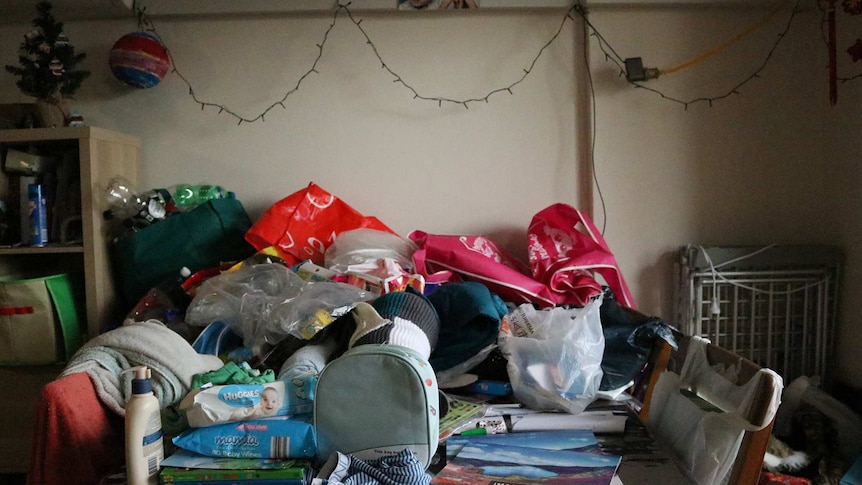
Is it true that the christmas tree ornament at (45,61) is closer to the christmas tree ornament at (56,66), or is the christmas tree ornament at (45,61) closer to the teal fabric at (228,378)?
the christmas tree ornament at (56,66)

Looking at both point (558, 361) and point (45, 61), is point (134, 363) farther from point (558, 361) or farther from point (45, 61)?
point (45, 61)

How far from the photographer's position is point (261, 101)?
1.96 meters

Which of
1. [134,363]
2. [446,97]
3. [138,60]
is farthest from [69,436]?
[446,97]

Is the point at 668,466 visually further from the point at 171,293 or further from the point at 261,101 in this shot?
the point at 261,101

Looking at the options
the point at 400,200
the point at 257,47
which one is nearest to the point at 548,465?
the point at 400,200

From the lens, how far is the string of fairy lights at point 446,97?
6.39 ft

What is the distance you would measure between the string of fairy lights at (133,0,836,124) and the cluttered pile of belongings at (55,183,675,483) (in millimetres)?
378

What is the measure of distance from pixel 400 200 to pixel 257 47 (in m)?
0.71

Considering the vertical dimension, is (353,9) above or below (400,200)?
above

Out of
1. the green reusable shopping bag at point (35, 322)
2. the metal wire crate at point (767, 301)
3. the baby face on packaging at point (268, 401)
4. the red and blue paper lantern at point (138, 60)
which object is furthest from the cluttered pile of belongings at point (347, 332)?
the red and blue paper lantern at point (138, 60)

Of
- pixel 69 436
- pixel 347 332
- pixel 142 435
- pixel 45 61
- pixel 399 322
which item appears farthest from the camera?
pixel 45 61

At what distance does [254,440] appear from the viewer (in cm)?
92

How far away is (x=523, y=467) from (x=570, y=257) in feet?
2.82

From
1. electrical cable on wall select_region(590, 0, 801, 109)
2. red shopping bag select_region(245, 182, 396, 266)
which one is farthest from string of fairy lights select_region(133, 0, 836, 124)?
red shopping bag select_region(245, 182, 396, 266)
